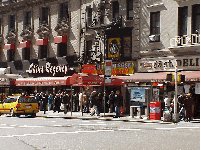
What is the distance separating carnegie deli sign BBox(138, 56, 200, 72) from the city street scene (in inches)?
2.8

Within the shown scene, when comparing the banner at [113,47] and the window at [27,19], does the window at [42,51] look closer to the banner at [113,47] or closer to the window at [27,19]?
the window at [27,19]

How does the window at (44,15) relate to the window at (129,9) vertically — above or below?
above

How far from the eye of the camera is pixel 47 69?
39.1 m

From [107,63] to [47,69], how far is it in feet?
47.2

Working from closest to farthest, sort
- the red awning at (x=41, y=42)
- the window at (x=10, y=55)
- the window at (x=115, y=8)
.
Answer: the window at (x=115, y=8), the red awning at (x=41, y=42), the window at (x=10, y=55)

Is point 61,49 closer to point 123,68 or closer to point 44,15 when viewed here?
point 44,15

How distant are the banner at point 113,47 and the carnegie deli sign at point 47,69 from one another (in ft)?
18.4

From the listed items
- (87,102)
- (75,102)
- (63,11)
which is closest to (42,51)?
(63,11)

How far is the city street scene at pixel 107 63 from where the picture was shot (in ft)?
80.1

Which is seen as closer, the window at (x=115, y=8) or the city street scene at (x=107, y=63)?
the city street scene at (x=107, y=63)

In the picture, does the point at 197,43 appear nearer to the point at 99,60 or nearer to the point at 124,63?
the point at 124,63

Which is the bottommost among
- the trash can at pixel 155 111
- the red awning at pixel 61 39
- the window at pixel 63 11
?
the trash can at pixel 155 111

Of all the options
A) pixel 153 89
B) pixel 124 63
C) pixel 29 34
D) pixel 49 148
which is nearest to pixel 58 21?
pixel 29 34

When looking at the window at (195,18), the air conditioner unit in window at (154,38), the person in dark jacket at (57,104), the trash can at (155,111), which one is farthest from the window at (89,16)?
the trash can at (155,111)
